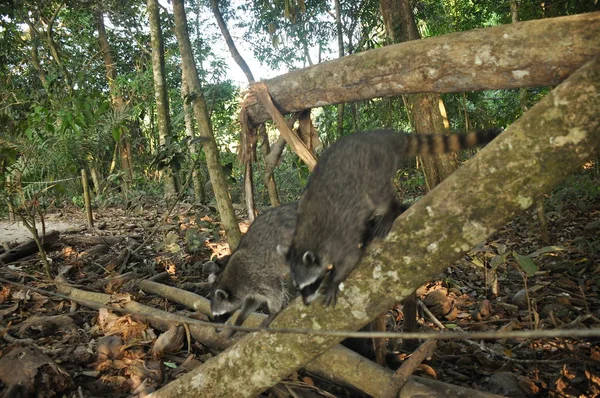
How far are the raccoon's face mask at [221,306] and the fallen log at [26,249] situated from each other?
2562 mm

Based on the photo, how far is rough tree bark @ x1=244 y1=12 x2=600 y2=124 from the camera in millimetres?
2334

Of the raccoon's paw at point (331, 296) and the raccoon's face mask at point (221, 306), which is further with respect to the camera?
the raccoon's face mask at point (221, 306)

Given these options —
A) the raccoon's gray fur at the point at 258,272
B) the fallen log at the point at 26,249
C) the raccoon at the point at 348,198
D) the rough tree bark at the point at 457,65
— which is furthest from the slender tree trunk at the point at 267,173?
the fallen log at the point at 26,249

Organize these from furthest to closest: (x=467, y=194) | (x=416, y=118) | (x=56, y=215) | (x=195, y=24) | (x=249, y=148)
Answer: (x=195, y=24), (x=56, y=215), (x=416, y=118), (x=249, y=148), (x=467, y=194)

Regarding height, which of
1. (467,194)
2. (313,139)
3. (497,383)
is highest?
(313,139)

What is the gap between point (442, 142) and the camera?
3.11m

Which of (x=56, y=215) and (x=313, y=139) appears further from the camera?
(x=56, y=215)

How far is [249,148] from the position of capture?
419 centimetres

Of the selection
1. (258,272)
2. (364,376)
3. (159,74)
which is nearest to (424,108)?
(258,272)

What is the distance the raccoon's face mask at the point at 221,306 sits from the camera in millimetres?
3760

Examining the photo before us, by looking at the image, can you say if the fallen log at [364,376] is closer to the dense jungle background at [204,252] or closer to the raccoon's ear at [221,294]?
the dense jungle background at [204,252]

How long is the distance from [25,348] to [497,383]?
322cm

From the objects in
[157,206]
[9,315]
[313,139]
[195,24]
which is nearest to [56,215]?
[157,206]

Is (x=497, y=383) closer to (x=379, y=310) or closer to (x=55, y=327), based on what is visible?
(x=379, y=310)
